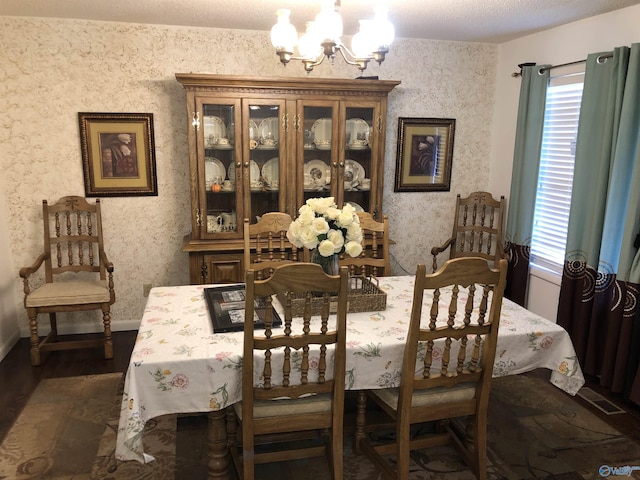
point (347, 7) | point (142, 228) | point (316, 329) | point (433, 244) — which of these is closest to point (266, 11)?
point (347, 7)

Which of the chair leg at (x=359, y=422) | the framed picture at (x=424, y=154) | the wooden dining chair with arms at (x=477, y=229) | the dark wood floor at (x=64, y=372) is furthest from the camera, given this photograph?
the framed picture at (x=424, y=154)

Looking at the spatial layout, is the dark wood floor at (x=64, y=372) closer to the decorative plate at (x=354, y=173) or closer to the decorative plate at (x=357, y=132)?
the decorative plate at (x=354, y=173)

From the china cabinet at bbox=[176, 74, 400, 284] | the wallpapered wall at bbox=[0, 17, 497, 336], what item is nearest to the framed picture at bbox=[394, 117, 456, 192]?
the wallpapered wall at bbox=[0, 17, 497, 336]

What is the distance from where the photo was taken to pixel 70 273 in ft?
12.3

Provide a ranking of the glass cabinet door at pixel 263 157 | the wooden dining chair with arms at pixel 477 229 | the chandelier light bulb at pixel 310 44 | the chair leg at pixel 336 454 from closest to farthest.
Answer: the chair leg at pixel 336 454 < the chandelier light bulb at pixel 310 44 < the glass cabinet door at pixel 263 157 < the wooden dining chair with arms at pixel 477 229

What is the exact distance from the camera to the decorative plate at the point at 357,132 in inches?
144

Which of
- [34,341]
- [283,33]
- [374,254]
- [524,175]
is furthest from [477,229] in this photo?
[34,341]

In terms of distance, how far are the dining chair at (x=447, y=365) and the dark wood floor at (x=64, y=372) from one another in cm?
117

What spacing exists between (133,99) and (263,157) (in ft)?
3.39

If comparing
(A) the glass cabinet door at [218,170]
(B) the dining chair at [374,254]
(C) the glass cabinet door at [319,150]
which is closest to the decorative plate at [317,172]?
(C) the glass cabinet door at [319,150]

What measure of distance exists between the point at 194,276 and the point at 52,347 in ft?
3.50

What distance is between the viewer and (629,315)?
286 cm

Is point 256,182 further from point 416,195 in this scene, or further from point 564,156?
point 564,156

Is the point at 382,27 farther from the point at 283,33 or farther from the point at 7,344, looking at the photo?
the point at 7,344
